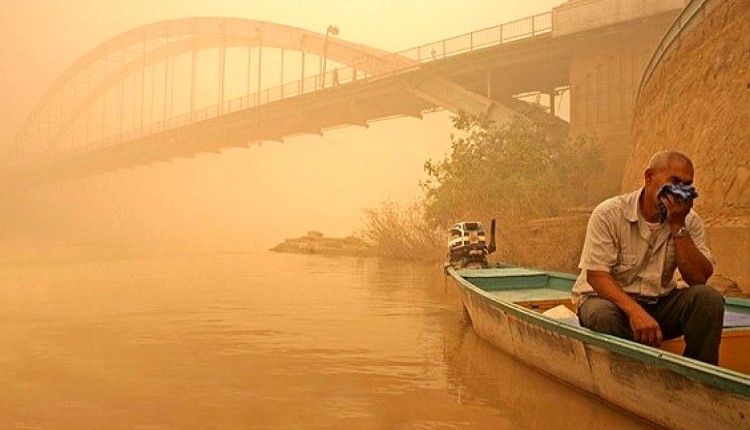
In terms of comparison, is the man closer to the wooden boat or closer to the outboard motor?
the wooden boat

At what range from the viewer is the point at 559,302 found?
6.32m

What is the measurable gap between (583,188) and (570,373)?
1511 centimetres

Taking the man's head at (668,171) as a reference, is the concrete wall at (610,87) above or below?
above

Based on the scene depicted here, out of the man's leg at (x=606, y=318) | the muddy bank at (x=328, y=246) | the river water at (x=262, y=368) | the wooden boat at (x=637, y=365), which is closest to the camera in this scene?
the wooden boat at (x=637, y=365)

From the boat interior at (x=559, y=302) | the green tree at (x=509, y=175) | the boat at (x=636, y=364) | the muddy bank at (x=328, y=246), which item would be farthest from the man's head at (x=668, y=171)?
the muddy bank at (x=328, y=246)

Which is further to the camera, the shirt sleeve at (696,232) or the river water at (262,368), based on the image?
Result: the river water at (262,368)

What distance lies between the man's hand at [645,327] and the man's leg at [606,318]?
0.53 ft

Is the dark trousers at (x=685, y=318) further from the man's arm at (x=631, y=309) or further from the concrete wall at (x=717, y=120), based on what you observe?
the concrete wall at (x=717, y=120)

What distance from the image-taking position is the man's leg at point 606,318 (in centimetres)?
357

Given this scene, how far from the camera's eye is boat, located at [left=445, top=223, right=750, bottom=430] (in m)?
2.78

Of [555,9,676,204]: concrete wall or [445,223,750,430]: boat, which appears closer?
[445,223,750,430]: boat

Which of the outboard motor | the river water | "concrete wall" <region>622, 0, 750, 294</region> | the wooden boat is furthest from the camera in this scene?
the outboard motor

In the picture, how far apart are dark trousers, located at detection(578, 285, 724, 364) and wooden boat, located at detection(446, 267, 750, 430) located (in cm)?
11

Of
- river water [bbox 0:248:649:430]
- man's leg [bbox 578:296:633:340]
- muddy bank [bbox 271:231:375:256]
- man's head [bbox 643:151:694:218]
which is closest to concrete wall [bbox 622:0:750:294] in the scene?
river water [bbox 0:248:649:430]
